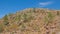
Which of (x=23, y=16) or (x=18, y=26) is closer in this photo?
(x=18, y=26)

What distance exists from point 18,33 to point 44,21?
8.68ft

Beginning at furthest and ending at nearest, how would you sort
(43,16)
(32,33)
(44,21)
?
(43,16) → (44,21) → (32,33)

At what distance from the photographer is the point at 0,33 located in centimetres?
1831

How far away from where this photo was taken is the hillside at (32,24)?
1695cm

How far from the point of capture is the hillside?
55.6ft

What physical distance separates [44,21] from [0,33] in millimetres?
4089

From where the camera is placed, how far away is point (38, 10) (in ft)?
73.3

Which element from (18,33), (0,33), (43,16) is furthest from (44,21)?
(0,33)

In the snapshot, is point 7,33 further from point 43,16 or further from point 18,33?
point 43,16

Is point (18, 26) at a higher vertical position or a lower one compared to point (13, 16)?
lower

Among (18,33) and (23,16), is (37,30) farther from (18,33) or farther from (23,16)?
(23,16)

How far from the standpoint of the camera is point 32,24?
1850 centimetres

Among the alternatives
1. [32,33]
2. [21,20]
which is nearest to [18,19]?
[21,20]

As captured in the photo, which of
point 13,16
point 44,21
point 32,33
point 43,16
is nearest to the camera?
point 32,33
